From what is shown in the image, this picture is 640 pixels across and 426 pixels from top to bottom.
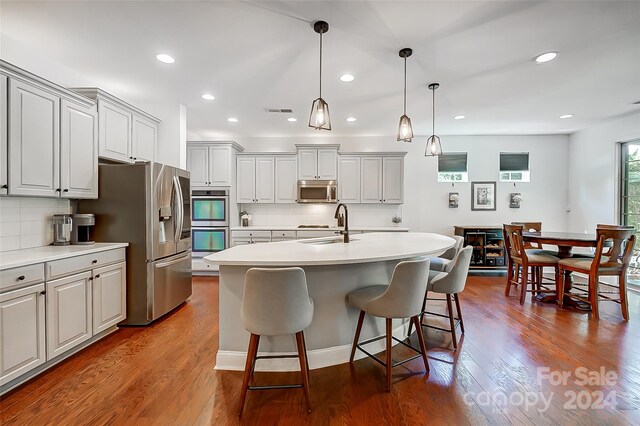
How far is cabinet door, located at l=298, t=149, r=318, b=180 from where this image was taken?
5.55m

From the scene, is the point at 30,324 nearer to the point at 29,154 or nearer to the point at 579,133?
the point at 29,154

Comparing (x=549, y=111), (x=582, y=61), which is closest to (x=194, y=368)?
(x=582, y=61)

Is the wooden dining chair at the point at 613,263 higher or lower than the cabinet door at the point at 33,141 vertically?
lower

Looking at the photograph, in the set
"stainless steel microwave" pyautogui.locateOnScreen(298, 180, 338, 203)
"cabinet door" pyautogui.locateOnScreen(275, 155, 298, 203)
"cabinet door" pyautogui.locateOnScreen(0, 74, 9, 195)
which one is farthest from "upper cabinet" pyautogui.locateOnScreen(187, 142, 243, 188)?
"cabinet door" pyautogui.locateOnScreen(0, 74, 9, 195)

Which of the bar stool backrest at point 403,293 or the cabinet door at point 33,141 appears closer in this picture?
the bar stool backrest at point 403,293

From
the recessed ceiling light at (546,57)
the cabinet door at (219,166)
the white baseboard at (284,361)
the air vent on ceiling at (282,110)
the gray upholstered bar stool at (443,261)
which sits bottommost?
the white baseboard at (284,361)

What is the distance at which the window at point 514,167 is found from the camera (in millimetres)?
5820

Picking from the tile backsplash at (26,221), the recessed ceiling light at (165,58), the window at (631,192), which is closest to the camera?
the tile backsplash at (26,221)

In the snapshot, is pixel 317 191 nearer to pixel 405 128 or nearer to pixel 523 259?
pixel 405 128

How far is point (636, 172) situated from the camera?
4617 millimetres

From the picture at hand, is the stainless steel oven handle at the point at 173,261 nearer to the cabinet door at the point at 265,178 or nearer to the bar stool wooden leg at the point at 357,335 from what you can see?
the cabinet door at the point at 265,178

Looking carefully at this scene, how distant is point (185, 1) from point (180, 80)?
55.7 inches

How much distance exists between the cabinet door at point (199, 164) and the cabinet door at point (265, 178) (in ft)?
3.02

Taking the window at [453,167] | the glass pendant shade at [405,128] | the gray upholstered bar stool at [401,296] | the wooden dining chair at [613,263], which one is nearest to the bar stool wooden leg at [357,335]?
the gray upholstered bar stool at [401,296]
